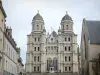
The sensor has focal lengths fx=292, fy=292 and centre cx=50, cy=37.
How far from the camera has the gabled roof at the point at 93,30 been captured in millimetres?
41684

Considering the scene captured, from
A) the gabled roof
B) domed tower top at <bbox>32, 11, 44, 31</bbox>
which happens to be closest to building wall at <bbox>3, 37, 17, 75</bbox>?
the gabled roof

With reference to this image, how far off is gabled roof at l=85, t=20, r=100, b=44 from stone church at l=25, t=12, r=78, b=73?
212 ft

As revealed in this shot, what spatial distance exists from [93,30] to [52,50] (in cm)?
6894

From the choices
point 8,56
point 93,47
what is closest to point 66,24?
point 93,47

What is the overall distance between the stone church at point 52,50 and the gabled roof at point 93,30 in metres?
64.5

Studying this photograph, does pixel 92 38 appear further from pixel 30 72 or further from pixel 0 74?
pixel 30 72

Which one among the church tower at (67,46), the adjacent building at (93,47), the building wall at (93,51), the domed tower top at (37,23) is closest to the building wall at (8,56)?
the adjacent building at (93,47)

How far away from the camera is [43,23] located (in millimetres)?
116688

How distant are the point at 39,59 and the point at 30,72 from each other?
6.08 m

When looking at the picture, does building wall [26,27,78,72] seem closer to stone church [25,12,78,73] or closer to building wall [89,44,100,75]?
stone church [25,12,78,73]

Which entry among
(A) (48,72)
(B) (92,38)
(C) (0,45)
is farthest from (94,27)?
(A) (48,72)

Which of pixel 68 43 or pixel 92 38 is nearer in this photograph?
pixel 92 38

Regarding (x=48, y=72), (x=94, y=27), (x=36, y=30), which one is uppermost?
(x=36, y=30)

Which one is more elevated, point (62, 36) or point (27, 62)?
point (62, 36)
